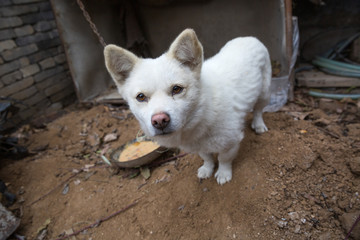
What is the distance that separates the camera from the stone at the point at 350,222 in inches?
79.4

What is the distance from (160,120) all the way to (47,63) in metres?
6.14

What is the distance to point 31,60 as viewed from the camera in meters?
5.93

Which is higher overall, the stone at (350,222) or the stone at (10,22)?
the stone at (10,22)

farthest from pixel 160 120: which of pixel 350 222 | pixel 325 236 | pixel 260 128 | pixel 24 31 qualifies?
pixel 24 31

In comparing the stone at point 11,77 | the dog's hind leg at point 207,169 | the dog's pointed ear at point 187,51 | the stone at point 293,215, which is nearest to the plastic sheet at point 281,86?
the dog's hind leg at point 207,169

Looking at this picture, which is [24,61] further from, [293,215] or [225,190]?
[293,215]

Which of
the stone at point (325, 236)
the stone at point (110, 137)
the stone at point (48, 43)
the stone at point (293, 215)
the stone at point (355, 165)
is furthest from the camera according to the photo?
the stone at point (48, 43)

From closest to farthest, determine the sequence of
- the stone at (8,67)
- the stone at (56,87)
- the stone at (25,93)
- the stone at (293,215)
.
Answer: the stone at (293,215) < the stone at (8,67) < the stone at (25,93) < the stone at (56,87)

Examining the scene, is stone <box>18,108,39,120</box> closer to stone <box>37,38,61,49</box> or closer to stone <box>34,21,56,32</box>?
stone <box>37,38,61,49</box>

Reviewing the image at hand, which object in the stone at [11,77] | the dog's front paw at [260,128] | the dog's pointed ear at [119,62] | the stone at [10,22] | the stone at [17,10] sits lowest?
the dog's front paw at [260,128]

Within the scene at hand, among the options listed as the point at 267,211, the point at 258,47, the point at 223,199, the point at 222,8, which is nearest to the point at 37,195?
the point at 223,199

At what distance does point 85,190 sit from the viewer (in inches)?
136

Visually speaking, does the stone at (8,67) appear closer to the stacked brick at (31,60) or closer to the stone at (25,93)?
the stacked brick at (31,60)

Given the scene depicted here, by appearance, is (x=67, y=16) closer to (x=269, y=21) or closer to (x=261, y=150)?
(x=269, y=21)
